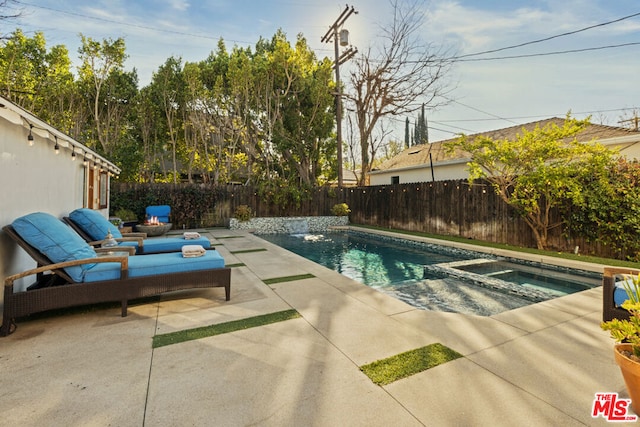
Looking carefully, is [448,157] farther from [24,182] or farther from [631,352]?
[24,182]

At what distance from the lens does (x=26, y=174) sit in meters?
3.53

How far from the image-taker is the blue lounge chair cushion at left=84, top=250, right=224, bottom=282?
119 inches

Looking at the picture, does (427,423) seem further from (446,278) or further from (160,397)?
(446,278)

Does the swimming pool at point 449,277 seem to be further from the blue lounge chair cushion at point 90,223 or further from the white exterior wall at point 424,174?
the white exterior wall at point 424,174

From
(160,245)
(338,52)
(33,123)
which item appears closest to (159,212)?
(160,245)

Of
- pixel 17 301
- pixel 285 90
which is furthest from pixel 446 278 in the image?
pixel 285 90

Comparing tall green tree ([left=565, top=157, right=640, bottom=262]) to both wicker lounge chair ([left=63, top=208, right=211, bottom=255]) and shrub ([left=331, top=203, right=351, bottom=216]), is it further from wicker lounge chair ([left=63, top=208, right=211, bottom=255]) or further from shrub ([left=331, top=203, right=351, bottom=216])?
shrub ([left=331, top=203, right=351, bottom=216])

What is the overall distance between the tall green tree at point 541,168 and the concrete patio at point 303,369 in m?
4.08

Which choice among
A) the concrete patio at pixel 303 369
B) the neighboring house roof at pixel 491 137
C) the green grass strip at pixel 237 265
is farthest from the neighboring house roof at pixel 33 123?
the neighboring house roof at pixel 491 137

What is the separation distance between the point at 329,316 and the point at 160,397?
1742 mm

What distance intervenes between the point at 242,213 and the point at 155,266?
923cm

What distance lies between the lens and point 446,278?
5.36m

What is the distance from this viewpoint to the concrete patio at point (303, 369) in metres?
1.67

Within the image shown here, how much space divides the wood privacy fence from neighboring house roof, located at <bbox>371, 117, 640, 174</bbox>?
5.88 ft
